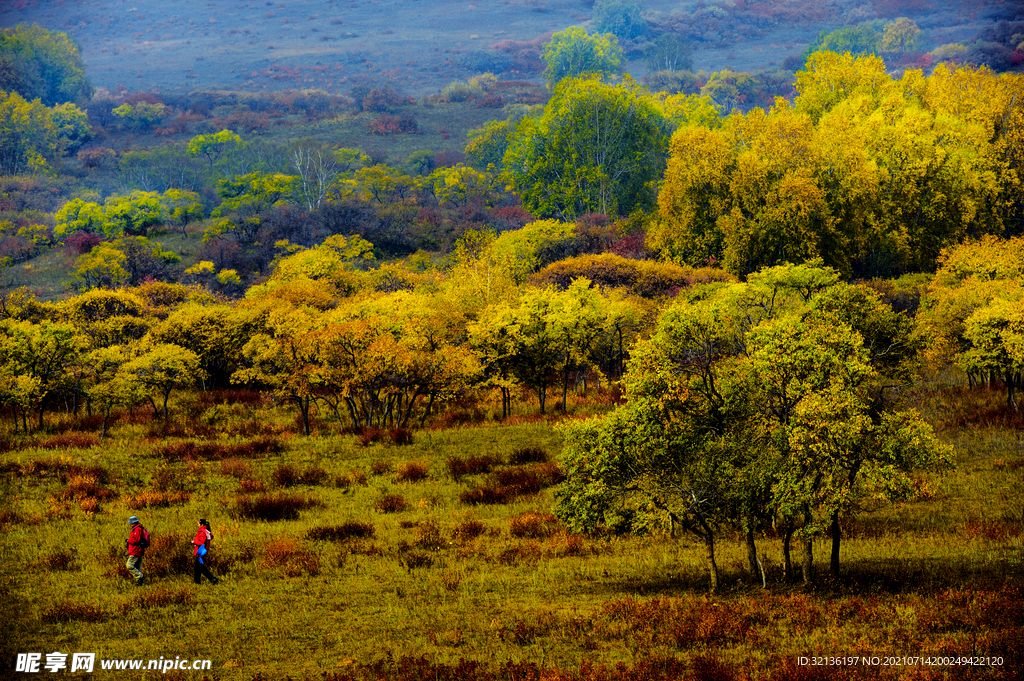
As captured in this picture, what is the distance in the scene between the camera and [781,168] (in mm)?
71250

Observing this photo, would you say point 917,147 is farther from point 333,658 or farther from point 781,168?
point 333,658

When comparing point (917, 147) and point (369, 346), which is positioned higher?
point (917, 147)

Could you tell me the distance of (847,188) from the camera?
229ft

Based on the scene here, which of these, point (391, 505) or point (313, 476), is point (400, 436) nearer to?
point (313, 476)

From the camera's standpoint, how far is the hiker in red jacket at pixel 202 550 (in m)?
24.0

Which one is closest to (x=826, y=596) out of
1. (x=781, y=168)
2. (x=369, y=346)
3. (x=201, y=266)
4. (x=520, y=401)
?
(x=369, y=346)

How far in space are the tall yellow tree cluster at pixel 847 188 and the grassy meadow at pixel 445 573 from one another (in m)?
28.6

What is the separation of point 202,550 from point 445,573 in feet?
23.9

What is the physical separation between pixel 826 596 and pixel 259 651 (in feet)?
47.1

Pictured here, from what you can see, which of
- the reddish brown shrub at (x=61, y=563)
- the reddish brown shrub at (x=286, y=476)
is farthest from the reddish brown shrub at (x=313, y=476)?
the reddish brown shrub at (x=61, y=563)

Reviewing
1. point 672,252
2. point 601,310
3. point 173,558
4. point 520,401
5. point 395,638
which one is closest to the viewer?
point 395,638

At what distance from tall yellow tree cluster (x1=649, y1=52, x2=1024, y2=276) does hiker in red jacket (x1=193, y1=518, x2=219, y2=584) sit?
181 feet

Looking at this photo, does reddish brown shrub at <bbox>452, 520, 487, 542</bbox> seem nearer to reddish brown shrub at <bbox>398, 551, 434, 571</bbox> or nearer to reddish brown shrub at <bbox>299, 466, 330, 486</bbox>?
reddish brown shrub at <bbox>398, 551, 434, 571</bbox>

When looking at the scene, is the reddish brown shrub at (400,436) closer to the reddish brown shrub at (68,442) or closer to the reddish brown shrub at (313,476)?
the reddish brown shrub at (313,476)
